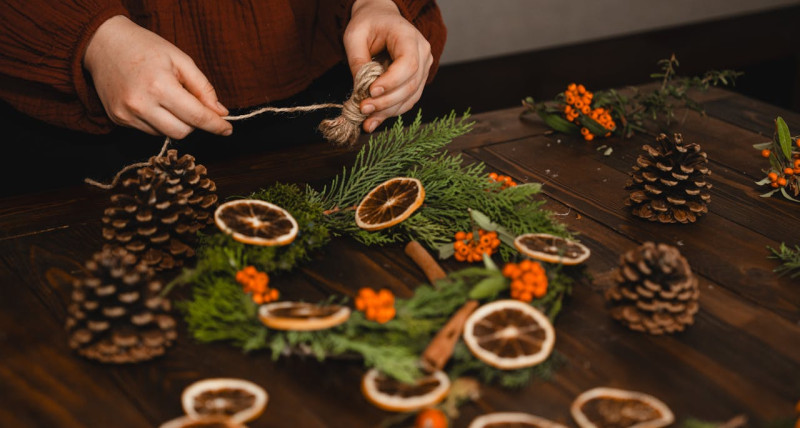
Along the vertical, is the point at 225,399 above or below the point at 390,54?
below

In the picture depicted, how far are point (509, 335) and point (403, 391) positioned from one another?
146 millimetres

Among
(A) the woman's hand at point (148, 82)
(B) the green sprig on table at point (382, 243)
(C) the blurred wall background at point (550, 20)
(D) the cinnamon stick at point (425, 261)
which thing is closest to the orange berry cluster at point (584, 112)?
(B) the green sprig on table at point (382, 243)

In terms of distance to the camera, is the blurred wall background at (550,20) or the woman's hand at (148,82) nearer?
the woman's hand at (148,82)

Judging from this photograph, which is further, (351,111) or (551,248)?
(351,111)

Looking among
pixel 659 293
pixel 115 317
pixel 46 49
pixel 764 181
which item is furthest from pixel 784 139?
pixel 46 49

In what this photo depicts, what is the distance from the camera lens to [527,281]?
2.87 feet

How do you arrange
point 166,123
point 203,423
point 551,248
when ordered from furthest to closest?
point 166,123
point 551,248
point 203,423

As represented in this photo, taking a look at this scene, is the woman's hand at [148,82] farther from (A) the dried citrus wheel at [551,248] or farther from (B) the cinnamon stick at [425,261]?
(A) the dried citrus wheel at [551,248]

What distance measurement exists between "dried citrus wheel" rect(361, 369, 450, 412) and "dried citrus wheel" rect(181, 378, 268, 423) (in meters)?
0.12

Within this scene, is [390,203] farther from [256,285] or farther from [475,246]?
[256,285]

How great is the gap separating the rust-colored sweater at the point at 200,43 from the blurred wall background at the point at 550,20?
7.26ft

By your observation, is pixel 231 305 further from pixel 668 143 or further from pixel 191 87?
pixel 668 143

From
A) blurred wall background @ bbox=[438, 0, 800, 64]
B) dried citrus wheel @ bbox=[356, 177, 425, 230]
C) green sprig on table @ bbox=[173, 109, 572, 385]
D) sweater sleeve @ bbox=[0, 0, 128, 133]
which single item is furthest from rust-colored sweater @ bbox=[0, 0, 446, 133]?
blurred wall background @ bbox=[438, 0, 800, 64]

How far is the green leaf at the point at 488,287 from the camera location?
0.87m
